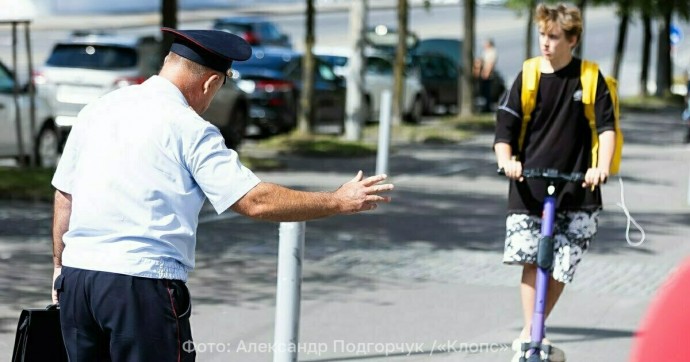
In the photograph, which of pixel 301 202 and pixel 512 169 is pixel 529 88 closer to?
pixel 512 169

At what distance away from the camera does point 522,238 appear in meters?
7.09

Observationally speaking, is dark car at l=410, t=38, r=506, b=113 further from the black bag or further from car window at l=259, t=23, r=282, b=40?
the black bag

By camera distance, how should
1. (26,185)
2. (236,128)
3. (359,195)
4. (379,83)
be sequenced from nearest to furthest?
1. (359,195)
2. (26,185)
3. (236,128)
4. (379,83)

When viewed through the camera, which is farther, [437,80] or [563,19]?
[437,80]

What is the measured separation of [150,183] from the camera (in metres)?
4.24

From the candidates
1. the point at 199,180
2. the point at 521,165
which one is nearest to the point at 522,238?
the point at 521,165

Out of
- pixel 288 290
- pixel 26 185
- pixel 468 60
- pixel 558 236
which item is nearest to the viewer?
pixel 288 290

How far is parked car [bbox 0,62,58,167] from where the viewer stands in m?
15.7

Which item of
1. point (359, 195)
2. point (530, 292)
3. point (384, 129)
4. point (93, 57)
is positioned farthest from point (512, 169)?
point (93, 57)

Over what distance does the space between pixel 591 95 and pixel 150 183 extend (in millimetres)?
3299

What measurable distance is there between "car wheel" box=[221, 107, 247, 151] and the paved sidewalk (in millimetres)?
4357

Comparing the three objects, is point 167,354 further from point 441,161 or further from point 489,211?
point 441,161

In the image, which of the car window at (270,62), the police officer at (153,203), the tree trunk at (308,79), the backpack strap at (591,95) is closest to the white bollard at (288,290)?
the police officer at (153,203)

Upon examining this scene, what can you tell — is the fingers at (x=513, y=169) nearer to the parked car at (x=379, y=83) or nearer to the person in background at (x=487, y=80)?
the parked car at (x=379, y=83)
